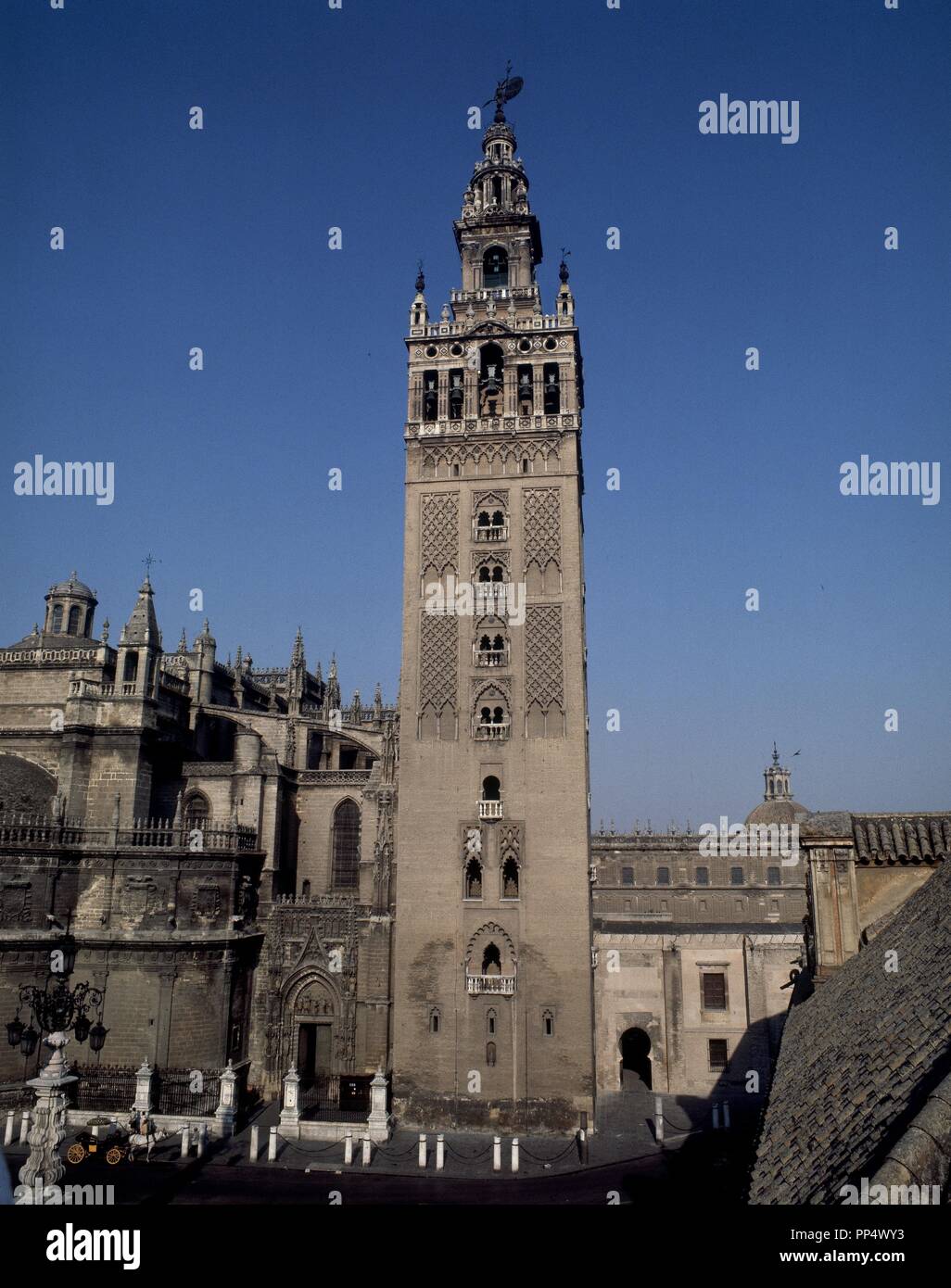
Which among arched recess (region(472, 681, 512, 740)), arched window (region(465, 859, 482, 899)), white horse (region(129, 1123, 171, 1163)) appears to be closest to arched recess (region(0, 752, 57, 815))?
white horse (region(129, 1123, 171, 1163))

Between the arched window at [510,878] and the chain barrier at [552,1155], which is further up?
the arched window at [510,878]

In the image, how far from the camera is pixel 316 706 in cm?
6181

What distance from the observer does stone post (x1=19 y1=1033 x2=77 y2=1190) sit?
16859 mm

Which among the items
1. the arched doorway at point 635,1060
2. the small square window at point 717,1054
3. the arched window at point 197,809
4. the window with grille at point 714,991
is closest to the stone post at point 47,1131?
the arched window at point 197,809

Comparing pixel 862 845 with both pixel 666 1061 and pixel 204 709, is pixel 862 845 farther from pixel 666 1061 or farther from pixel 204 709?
pixel 204 709

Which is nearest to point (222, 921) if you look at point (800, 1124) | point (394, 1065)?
point (394, 1065)

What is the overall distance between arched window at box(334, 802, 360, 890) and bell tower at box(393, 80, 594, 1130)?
8.14 m

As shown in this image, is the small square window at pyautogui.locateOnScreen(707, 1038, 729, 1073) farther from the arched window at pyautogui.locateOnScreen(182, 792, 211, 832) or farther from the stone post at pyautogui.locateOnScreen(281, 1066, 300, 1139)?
the arched window at pyautogui.locateOnScreen(182, 792, 211, 832)

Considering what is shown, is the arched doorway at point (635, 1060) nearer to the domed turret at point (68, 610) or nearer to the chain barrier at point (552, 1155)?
the chain barrier at point (552, 1155)

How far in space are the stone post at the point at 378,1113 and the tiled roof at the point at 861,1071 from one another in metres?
18.8

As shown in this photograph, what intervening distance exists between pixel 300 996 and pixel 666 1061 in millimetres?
15505

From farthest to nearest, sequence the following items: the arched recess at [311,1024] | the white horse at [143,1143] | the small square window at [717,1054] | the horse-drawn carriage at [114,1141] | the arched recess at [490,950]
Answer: the small square window at [717,1054]
the arched recess at [311,1024]
the arched recess at [490,950]
the white horse at [143,1143]
the horse-drawn carriage at [114,1141]

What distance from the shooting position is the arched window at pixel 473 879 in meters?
33.1
